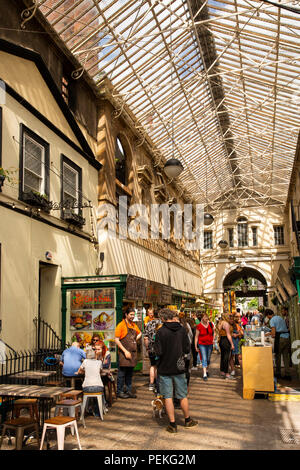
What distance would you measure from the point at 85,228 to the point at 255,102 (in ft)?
36.8

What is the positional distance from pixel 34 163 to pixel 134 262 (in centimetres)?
812

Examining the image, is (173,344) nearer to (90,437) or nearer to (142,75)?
(90,437)

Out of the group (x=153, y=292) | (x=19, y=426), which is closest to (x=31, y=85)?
(x=153, y=292)

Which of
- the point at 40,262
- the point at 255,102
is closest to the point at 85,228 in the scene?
the point at 40,262

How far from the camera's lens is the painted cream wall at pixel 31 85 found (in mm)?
9953

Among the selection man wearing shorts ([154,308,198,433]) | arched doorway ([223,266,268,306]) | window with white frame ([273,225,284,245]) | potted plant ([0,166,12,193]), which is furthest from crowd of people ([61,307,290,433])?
window with white frame ([273,225,284,245])

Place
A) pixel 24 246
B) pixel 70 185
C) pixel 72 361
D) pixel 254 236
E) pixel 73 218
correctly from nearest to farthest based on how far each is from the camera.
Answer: pixel 72 361
pixel 24 246
pixel 73 218
pixel 70 185
pixel 254 236

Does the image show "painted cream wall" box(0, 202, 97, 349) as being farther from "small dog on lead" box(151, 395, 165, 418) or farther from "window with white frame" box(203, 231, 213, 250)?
"window with white frame" box(203, 231, 213, 250)

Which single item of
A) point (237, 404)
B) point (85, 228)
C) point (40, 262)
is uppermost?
point (85, 228)

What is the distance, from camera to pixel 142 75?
1702 cm

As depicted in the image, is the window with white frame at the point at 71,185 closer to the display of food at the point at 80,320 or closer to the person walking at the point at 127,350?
the display of food at the point at 80,320

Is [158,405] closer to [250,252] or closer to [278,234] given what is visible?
[250,252]

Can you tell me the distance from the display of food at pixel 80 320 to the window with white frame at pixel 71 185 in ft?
9.71

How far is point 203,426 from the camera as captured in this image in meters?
6.44
